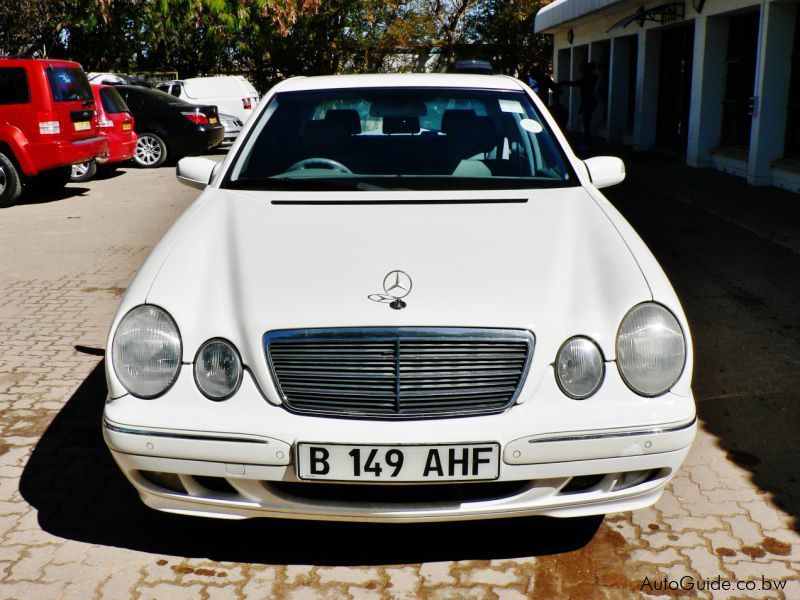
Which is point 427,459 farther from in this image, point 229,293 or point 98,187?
point 98,187

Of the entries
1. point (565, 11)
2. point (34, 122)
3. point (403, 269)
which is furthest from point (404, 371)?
point (565, 11)

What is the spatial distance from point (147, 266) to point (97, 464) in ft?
3.66

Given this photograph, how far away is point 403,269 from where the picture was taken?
110 inches

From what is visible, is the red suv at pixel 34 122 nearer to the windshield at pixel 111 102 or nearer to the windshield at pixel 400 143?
the windshield at pixel 111 102

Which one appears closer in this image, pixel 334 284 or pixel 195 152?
pixel 334 284

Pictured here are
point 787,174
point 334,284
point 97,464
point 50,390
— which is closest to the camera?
point 334,284

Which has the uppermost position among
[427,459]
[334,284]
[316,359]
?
[334,284]

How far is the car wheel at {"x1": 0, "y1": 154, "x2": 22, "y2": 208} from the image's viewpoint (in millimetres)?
11703

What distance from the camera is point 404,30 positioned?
3694 cm

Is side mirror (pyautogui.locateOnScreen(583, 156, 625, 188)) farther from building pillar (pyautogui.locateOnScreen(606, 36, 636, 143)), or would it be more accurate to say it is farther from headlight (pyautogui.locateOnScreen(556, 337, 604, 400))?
building pillar (pyautogui.locateOnScreen(606, 36, 636, 143))

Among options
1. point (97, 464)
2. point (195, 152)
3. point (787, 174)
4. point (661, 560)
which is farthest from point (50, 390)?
point (195, 152)

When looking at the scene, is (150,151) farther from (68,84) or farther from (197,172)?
(197,172)

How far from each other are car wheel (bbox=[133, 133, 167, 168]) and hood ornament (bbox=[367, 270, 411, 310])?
48.5 feet

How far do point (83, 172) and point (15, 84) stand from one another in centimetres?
322
